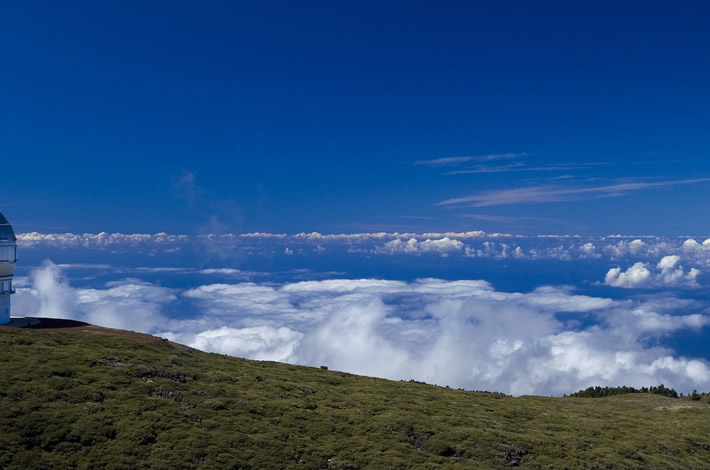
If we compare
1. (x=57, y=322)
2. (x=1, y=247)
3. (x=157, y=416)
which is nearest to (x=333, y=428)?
(x=157, y=416)

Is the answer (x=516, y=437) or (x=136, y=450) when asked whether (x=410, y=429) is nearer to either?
(x=516, y=437)

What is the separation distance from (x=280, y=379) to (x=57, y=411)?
19506mm

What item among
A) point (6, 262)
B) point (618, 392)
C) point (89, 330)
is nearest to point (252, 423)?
point (89, 330)

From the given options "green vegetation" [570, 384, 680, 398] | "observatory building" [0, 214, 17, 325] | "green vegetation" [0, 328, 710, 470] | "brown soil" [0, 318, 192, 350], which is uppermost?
"observatory building" [0, 214, 17, 325]

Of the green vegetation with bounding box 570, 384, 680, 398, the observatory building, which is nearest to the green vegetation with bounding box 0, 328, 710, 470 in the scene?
the observatory building

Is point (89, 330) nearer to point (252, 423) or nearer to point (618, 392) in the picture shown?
point (252, 423)

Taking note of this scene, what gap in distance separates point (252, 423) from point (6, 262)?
37.5 metres

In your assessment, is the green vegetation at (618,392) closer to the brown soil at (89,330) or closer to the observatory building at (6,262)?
the brown soil at (89,330)

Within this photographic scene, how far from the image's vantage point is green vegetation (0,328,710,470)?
23875mm

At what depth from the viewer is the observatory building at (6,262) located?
1934 inches

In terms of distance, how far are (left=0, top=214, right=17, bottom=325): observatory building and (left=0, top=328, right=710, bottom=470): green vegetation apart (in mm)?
13072

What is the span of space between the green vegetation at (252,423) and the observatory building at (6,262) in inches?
515

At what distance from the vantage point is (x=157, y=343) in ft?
152

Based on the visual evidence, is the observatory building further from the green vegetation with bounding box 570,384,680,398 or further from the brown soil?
the green vegetation with bounding box 570,384,680,398
